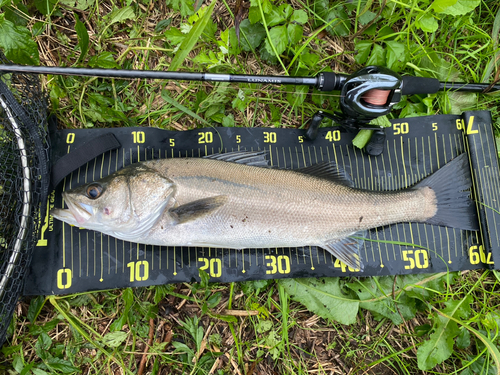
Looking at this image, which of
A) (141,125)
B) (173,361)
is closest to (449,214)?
(173,361)

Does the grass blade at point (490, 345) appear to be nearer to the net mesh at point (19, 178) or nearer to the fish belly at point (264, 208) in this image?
the fish belly at point (264, 208)

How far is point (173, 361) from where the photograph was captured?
289cm

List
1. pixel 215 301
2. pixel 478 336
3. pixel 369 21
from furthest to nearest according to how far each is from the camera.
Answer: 1. pixel 369 21
2. pixel 215 301
3. pixel 478 336

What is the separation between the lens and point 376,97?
2.69 meters

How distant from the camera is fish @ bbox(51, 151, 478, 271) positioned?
259cm

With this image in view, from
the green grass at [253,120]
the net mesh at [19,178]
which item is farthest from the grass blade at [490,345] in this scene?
the net mesh at [19,178]

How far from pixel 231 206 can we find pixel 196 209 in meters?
0.31

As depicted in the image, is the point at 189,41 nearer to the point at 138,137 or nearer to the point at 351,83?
the point at 138,137

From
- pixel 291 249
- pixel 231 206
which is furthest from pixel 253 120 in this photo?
pixel 291 249

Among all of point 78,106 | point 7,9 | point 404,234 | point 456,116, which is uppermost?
point 7,9

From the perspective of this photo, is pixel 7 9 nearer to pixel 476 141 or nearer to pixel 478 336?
pixel 476 141

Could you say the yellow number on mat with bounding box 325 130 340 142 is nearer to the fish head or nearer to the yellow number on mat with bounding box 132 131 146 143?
the fish head

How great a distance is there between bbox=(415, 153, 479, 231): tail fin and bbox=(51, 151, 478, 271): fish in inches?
9.8

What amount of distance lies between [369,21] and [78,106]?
10.8ft
